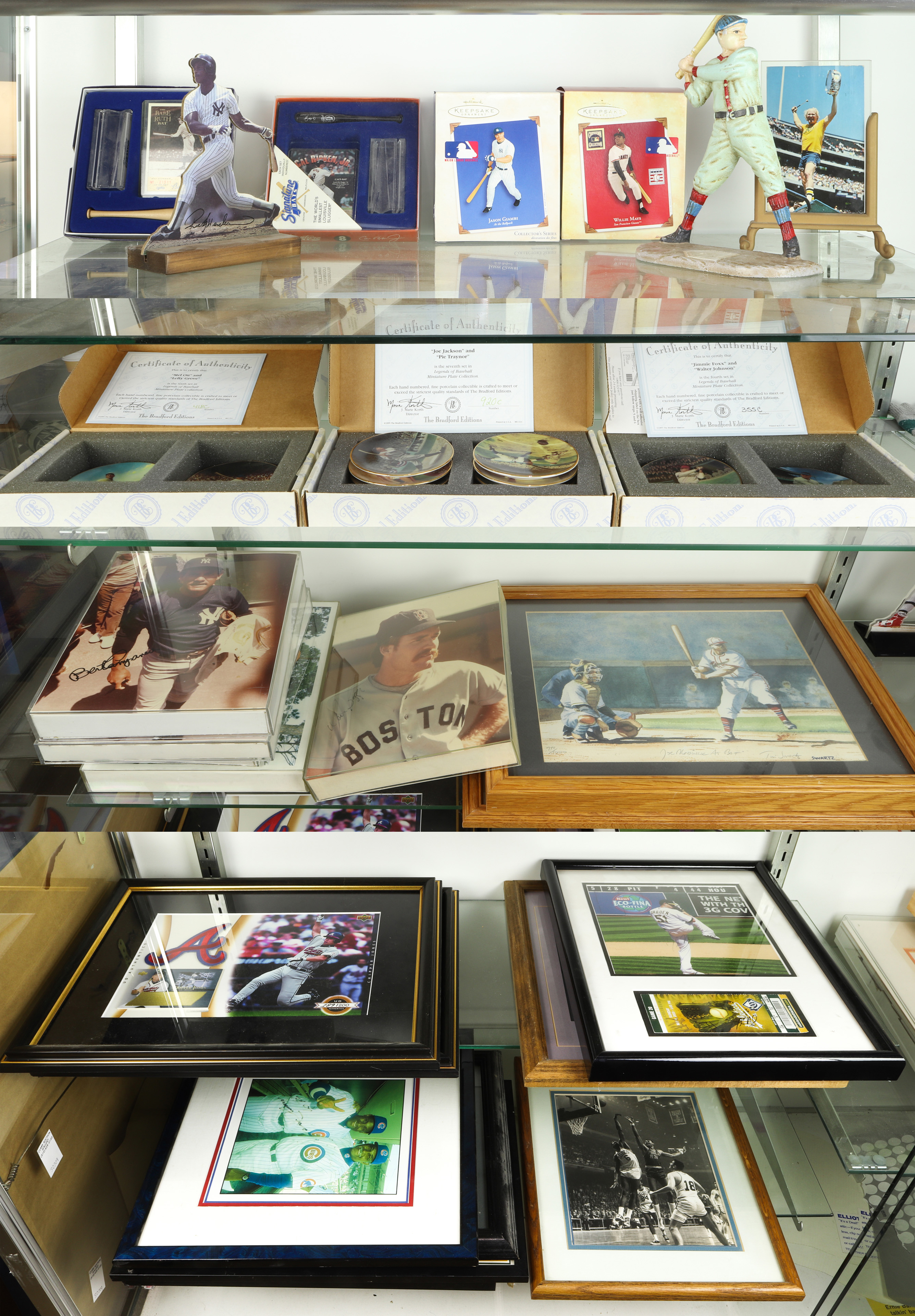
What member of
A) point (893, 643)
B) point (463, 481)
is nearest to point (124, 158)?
point (463, 481)

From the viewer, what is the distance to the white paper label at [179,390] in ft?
3.32

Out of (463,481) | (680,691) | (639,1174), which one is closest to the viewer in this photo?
(463,481)

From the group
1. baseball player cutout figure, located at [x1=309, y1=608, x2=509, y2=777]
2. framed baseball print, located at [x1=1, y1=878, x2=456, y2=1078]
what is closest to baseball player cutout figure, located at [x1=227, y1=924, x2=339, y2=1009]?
framed baseball print, located at [x1=1, y1=878, x2=456, y2=1078]

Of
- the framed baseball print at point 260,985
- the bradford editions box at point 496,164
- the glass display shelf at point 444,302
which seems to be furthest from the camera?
the framed baseball print at point 260,985

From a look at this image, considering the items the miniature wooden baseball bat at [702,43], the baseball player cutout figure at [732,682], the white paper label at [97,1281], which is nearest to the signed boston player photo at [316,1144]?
the white paper label at [97,1281]

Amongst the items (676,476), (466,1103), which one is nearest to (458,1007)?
(466,1103)

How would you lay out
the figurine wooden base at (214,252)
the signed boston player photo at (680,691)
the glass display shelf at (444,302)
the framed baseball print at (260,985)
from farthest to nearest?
the framed baseball print at (260,985) → the signed boston player photo at (680,691) → the figurine wooden base at (214,252) → the glass display shelf at (444,302)

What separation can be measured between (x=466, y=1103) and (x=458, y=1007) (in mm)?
157

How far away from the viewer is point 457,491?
89 cm

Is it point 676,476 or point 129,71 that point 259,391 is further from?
point 676,476

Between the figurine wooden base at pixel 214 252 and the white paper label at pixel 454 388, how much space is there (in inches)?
7.1

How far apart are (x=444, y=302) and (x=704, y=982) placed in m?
1.01

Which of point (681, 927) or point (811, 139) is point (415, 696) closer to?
point (681, 927)

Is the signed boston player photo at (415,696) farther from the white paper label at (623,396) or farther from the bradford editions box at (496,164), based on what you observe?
the bradford editions box at (496,164)
